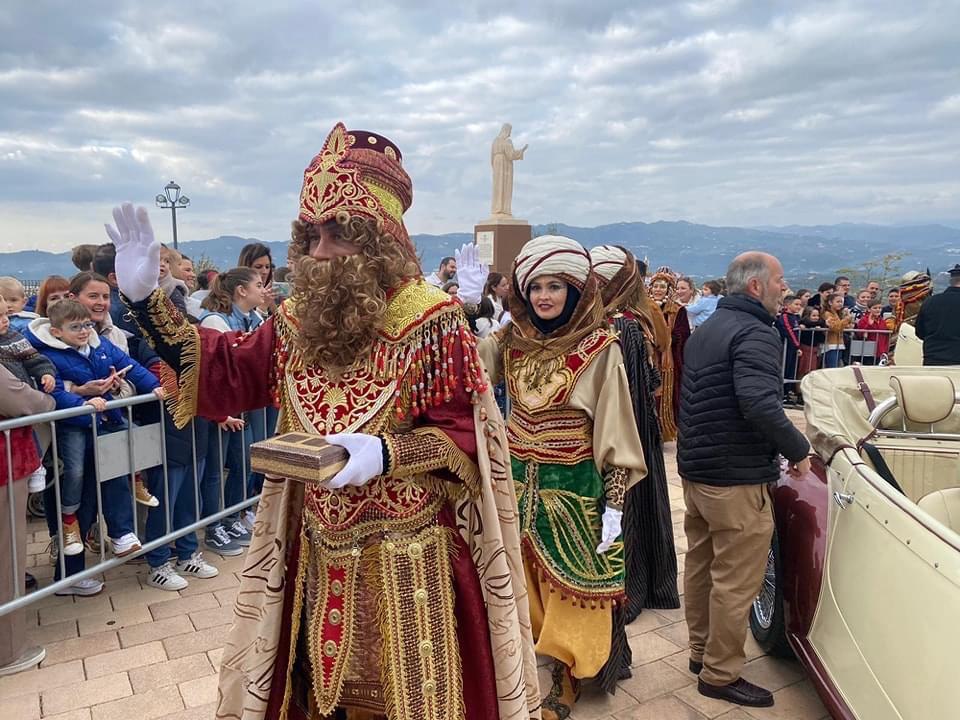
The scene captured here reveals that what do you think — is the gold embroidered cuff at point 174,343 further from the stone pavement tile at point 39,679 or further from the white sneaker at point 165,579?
the white sneaker at point 165,579

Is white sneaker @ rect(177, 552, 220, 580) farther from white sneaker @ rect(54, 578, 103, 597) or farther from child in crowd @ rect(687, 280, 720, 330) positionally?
child in crowd @ rect(687, 280, 720, 330)

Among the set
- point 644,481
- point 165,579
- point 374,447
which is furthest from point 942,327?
point 165,579

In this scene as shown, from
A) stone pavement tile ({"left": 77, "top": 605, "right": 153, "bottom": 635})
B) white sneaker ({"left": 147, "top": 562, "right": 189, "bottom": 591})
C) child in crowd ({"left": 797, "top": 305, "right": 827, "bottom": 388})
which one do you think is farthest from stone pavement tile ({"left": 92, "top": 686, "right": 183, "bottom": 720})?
child in crowd ({"left": 797, "top": 305, "right": 827, "bottom": 388})

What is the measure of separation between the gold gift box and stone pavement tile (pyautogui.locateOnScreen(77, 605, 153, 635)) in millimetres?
2694

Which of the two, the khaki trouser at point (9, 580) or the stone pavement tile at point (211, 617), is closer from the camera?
the khaki trouser at point (9, 580)

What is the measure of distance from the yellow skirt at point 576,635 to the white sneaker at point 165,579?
2.42 meters

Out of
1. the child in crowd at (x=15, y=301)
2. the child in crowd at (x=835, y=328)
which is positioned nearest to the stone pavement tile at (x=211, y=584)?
the child in crowd at (x=15, y=301)

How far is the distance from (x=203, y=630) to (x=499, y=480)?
8.08 ft

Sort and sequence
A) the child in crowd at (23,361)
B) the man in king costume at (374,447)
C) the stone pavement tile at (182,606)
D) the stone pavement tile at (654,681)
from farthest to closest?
the stone pavement tile at (182,606) → the child in crowd at (23,361) → the stone pavement tile at (654,681) → the man in king costume at (374,447)

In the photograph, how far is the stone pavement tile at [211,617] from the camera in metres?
3.81

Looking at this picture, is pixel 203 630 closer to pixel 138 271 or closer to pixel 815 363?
pixel 138 271

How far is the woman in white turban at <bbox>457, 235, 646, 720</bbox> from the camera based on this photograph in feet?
9.86

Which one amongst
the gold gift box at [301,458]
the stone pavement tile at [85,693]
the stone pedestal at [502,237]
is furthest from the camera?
the stone pedestal at [502,237]

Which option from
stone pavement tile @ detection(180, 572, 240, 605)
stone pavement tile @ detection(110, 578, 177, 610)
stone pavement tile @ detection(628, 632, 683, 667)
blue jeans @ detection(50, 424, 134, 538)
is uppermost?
blue jeans @ detection(50, 424, 134, 538)
